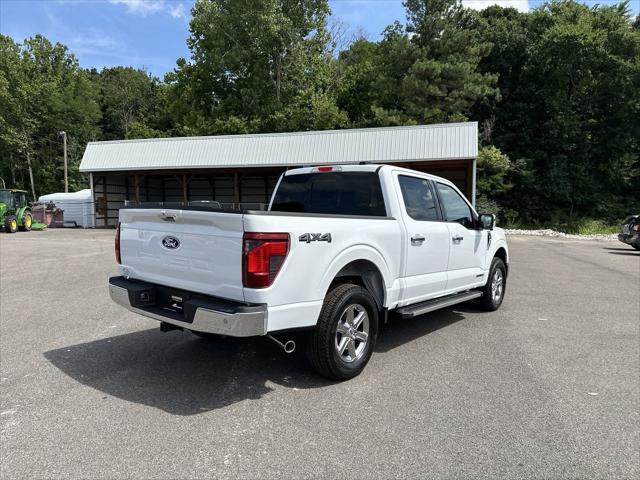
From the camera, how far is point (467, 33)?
34.2 metres

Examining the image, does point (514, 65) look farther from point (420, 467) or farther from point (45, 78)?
point (45, 78)

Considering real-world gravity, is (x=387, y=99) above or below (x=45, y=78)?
below

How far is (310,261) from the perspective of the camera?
383 centimetres

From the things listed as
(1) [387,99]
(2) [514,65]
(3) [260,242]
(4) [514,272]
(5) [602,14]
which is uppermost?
(5) [602,14]

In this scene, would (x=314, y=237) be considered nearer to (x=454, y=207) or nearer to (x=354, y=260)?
(x=354, y=260)

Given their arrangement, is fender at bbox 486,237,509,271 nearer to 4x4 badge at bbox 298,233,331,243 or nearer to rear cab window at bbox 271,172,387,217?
rear cab window at bbox 271,172,387,217

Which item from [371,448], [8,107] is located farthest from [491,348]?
[8,107]

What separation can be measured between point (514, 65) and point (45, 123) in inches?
2003

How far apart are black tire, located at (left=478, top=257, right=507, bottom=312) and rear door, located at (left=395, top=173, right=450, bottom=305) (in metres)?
1.60

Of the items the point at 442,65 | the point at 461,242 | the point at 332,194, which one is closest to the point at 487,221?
the point at 461,242

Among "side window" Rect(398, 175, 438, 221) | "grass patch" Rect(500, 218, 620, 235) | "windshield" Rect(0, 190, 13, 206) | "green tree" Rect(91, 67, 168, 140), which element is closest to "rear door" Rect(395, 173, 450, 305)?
"side window" Rect(398, 175, 438, 221)

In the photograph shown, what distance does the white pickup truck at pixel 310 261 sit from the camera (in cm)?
358

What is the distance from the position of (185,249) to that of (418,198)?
9.12ft

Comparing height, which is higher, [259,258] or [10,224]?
[259,258]
